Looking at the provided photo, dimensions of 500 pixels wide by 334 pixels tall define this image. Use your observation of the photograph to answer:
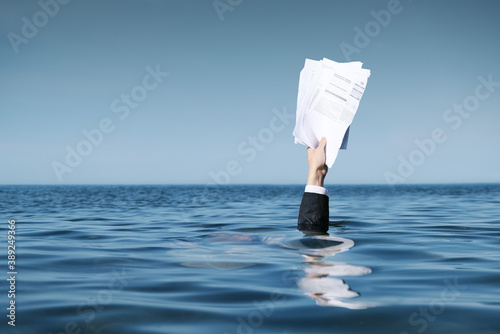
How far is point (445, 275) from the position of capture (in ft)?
14.7

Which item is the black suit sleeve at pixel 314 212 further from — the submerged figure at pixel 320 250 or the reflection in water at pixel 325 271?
the reflection in water at pixel 325 271

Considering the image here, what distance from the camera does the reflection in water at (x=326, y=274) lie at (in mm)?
3406

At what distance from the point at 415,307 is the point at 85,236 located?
6260mm

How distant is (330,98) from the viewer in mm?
4859

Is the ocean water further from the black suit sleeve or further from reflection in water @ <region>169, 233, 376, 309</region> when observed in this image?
the black suit sleeve

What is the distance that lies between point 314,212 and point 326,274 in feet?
4.09

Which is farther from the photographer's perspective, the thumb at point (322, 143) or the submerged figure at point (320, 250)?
the thumb at point (322, 143)

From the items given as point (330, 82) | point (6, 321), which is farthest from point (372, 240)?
point (6, 321)

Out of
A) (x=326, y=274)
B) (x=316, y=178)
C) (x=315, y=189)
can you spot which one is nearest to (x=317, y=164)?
(x=316, y=178)

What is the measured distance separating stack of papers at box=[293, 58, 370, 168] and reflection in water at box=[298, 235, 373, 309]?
1.12 metres

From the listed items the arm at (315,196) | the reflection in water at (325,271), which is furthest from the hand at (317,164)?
the reflection in water at (325,271)

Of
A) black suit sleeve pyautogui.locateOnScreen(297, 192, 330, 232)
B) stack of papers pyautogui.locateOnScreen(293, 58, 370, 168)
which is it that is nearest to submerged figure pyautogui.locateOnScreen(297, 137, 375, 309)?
black suit sleeve pyautogui.locateOnScreen(297, 192, 330, 232)

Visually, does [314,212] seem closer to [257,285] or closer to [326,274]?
[326,274]

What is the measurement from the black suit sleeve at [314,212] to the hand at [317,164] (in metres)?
0.21
